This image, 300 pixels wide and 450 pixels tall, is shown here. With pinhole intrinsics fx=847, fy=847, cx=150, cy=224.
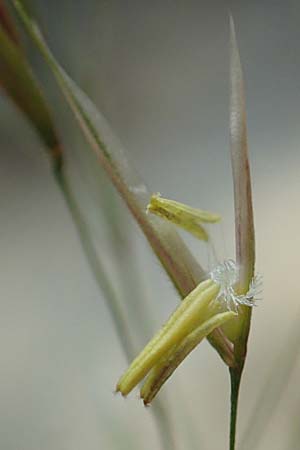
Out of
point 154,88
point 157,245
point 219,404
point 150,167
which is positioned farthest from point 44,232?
point 157,245

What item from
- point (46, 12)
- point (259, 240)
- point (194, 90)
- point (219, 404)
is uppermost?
point (46, 12)

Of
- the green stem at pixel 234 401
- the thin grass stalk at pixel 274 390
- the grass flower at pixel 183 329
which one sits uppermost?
the grass flower at pixel 183 329

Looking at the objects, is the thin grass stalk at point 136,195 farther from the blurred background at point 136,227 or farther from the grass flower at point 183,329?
the blurred background at point 136,227

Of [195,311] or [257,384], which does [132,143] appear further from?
[195,311]

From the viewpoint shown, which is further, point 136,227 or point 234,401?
point 136,227

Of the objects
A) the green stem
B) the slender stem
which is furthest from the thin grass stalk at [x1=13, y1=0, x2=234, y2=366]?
the slender stem

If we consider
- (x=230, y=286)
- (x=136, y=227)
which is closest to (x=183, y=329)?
(x=230, y=286)

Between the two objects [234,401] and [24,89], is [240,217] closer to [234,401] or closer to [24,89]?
[234,401]

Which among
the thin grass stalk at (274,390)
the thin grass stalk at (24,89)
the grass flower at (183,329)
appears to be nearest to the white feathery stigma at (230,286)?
the grass flower at (183,329)
